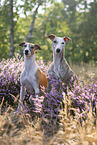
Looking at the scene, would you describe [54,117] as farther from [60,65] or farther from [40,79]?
[60,65]

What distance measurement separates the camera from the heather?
300 cm

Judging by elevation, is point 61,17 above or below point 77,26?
above

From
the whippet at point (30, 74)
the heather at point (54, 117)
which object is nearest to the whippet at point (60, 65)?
the heather at point (54, 117)

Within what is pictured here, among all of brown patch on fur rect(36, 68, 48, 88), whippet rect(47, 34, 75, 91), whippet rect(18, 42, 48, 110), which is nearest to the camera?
whippet rect(18, 42, 48, 110)

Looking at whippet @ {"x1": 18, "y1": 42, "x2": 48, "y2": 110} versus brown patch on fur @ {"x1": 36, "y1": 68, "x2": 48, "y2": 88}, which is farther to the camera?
brown patch on fur @ {"x1": 36, "y1": 68, "x2": 48, "y2": 88}

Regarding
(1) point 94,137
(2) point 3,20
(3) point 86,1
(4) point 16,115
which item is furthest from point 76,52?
(1) point 94,137

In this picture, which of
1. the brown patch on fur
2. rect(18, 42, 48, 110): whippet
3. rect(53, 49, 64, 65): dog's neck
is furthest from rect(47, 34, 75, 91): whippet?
rect(18, 42, 48, 110): whippet

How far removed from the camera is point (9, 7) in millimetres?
10625

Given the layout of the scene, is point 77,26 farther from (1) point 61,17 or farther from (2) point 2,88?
(2) point 2,88

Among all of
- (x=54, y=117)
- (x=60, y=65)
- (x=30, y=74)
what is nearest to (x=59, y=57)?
(x=60, y=65)

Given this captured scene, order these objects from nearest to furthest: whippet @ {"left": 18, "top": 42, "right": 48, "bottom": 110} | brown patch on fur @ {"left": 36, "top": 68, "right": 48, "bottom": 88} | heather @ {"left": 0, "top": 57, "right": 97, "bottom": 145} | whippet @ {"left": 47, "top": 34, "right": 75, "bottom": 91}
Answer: heather @ {"left": 0, "top": 57, "right": 97, "bottom": 145}
whippet @ {"left": 18, "top": 42, "right": 48, "bottom": 110}
brown patch on fur @ {"left": 36, "top": 68, "right": 48, "bottom": 88}
whippet @ {"left": 47, "top": 34, "right": 75, "bottom": 91}

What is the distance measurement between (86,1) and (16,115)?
1504 centimetres

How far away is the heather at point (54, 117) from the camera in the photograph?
2996 mm

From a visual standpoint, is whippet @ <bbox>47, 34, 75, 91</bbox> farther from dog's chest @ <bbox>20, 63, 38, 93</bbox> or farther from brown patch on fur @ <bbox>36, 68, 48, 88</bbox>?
dog's chest @ <bbox>20, 63, 38, 93</bbox>
